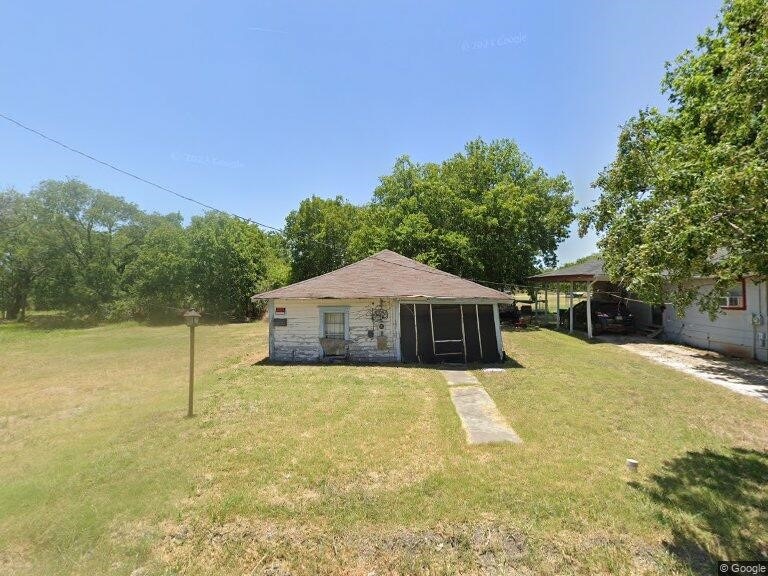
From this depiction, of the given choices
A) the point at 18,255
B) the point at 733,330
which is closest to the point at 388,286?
the point at 733,330

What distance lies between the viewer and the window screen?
13734 mm

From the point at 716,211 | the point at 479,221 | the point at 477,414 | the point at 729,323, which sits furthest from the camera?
the point at 479,221

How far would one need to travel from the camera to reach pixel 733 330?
13.8 metres

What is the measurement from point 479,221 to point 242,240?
1994 cm

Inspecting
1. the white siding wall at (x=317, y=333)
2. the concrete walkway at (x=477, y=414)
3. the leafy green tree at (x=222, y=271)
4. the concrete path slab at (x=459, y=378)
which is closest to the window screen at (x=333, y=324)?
the white siding wall at (x=317, y=333)

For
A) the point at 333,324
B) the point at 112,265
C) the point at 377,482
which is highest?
the point at 112,265

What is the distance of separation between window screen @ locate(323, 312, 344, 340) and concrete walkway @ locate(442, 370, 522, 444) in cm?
451

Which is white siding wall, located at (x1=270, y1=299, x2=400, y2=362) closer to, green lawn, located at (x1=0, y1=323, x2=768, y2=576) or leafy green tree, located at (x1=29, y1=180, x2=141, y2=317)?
green lawn, located at (x1=0, y1=323, x2=768, y2=576)

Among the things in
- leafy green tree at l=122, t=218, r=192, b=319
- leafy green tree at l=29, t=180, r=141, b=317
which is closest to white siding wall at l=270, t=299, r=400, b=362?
leafy green tree at l=122, t=218, r=192, b=319

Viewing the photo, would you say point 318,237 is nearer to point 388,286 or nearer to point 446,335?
point 388,286

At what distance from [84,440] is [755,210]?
10542 millimetres

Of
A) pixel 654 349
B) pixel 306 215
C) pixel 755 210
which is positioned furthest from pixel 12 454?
pixel 306 215

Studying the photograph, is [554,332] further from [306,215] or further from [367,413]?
[306,215]

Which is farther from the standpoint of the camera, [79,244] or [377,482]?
[79,244]
